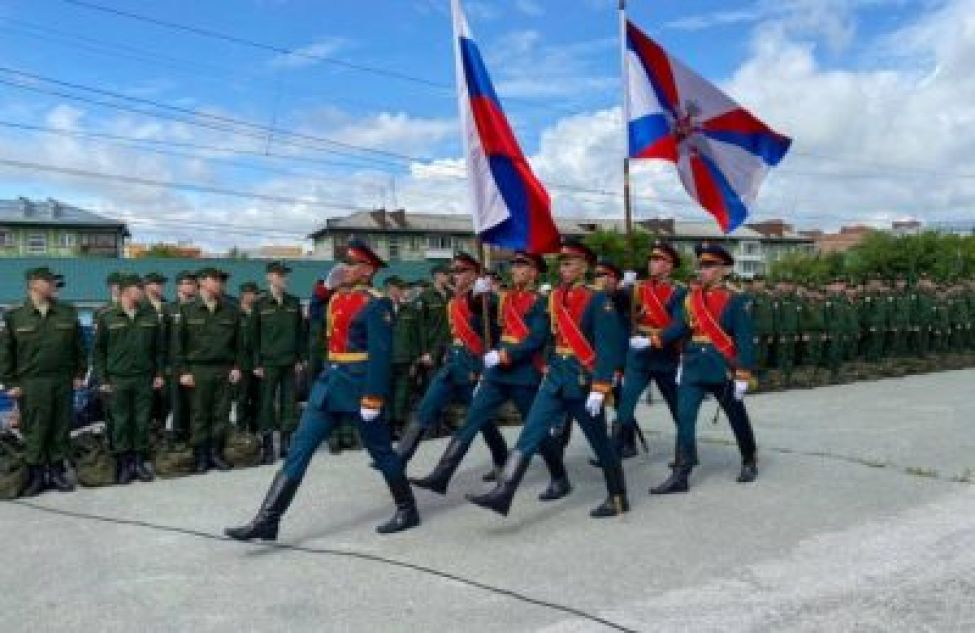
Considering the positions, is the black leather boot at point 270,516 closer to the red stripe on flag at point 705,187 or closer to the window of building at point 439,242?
the red stripe on flag at point 705,187

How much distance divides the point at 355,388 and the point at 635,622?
252 centimetres

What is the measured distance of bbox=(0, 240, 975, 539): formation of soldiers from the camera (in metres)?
6.43

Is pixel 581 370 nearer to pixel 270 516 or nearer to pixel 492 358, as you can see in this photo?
pixel 492 358

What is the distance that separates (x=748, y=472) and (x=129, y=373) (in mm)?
5134

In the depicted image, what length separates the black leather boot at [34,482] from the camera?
25.5ft

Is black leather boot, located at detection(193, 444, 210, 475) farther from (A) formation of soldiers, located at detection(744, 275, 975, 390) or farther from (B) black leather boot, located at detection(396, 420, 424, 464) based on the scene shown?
(A) formation of soldiers, located at detection(744, 275, 975, 390)

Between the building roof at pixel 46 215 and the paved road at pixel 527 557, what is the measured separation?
248 feet

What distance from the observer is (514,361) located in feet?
22.9

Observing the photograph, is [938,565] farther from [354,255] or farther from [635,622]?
[354,255]

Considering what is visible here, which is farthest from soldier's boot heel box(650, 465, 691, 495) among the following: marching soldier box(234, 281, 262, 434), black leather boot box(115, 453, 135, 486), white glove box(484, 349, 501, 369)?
black leather boot box(115, 453, 135, 486)

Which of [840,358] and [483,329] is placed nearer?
[483,329]

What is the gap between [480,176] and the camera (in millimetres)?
7309

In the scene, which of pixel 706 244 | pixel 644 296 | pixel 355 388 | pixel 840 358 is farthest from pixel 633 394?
pixel 840 358

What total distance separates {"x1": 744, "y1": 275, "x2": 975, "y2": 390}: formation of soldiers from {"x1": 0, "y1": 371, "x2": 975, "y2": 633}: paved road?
7168 mm
